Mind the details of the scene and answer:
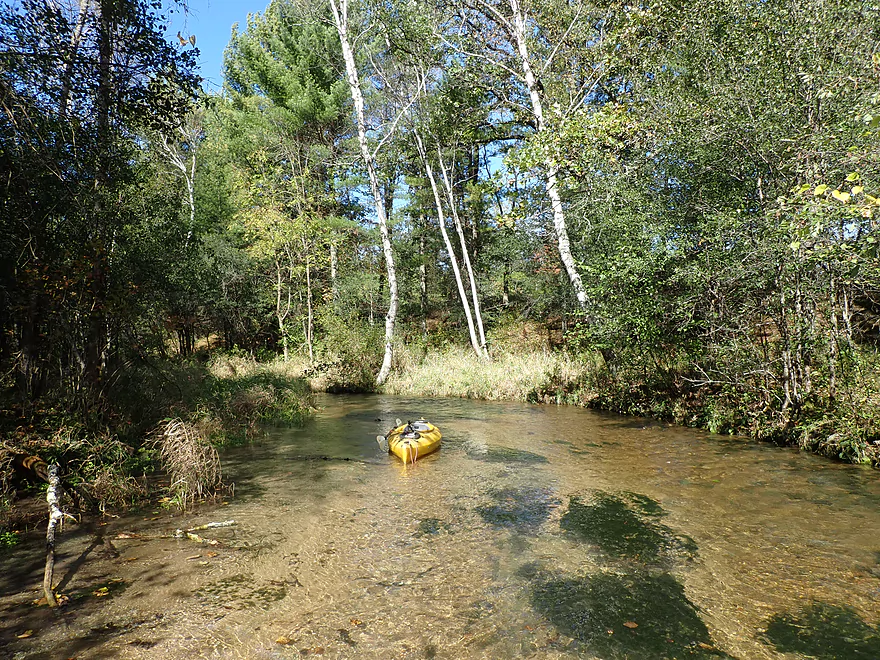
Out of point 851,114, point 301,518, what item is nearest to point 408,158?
point 851,114

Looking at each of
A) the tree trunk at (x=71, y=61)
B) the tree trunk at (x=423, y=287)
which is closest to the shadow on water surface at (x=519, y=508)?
the tree trunk at (x=71, y=61)

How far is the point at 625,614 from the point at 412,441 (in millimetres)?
5017

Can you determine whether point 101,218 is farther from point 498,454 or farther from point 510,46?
point 510,46

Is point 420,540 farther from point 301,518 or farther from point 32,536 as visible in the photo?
point 32,536

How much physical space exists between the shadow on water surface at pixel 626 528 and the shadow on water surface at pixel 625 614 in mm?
468

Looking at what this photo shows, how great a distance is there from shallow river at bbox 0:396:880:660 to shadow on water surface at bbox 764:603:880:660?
14 millimetres

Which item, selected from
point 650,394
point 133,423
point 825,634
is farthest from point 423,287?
point 825,634

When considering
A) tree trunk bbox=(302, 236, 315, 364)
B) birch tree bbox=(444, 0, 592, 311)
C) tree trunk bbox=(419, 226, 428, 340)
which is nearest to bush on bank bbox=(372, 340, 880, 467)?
birch tree bbox=(444, 0, 592, 311)

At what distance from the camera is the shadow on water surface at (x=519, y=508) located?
5820 millimetres

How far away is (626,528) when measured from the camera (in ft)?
18.3

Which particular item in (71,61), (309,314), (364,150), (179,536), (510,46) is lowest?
(179,536)

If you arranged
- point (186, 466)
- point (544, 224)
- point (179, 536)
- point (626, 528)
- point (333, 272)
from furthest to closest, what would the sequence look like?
point (333, 272)
point (544, 224)
point (186, 466)
point (626, 528)
point (179, 536)

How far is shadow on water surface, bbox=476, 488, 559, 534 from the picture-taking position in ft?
19.1

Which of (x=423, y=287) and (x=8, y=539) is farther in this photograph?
(x=423, y=287)
